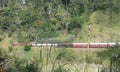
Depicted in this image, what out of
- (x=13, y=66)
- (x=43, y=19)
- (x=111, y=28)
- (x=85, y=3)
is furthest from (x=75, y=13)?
(x=13, y=66)

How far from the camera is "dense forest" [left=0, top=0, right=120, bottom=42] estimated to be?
14552 millimetres

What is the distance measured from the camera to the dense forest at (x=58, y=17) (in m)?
14.6

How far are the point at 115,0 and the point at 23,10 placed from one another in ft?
16.9

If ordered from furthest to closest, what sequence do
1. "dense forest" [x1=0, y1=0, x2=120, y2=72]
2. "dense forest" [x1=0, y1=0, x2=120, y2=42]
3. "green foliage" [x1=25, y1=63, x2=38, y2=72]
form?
"dense forest" [x1=0, y1=0, x2=120, y2=42] → "dense forest" [x1=0, y1=0, x2=120, y2=72] → "green foliage" [x1=25, y1=63, x2=38, y2=72]

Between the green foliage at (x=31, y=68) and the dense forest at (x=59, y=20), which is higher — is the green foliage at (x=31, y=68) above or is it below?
above

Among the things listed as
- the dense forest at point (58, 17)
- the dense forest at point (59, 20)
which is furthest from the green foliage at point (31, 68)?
the dense forest at point (58, 17)

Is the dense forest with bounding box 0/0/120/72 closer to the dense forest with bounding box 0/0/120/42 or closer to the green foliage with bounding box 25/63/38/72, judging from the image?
the dense forest with bounding box 0/0/120/42

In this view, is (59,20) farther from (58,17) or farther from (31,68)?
(31,68)

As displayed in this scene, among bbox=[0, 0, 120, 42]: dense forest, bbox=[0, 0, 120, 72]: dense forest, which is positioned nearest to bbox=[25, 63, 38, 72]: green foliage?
bbox=[0, 0, 120, 72]: dense forest

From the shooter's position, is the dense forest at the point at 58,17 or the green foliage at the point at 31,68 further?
the dense forest at the point at 58,17

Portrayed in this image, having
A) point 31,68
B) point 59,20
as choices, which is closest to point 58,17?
point 59,20

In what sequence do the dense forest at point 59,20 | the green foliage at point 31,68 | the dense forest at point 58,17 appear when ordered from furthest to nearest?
the dense forest at point 58,17
the dense forest at point 59,20
the green foliage at point 31,68

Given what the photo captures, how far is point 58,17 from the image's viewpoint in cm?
1589

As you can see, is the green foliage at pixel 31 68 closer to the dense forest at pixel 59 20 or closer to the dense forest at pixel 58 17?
the dense forest at pixel 59 20
